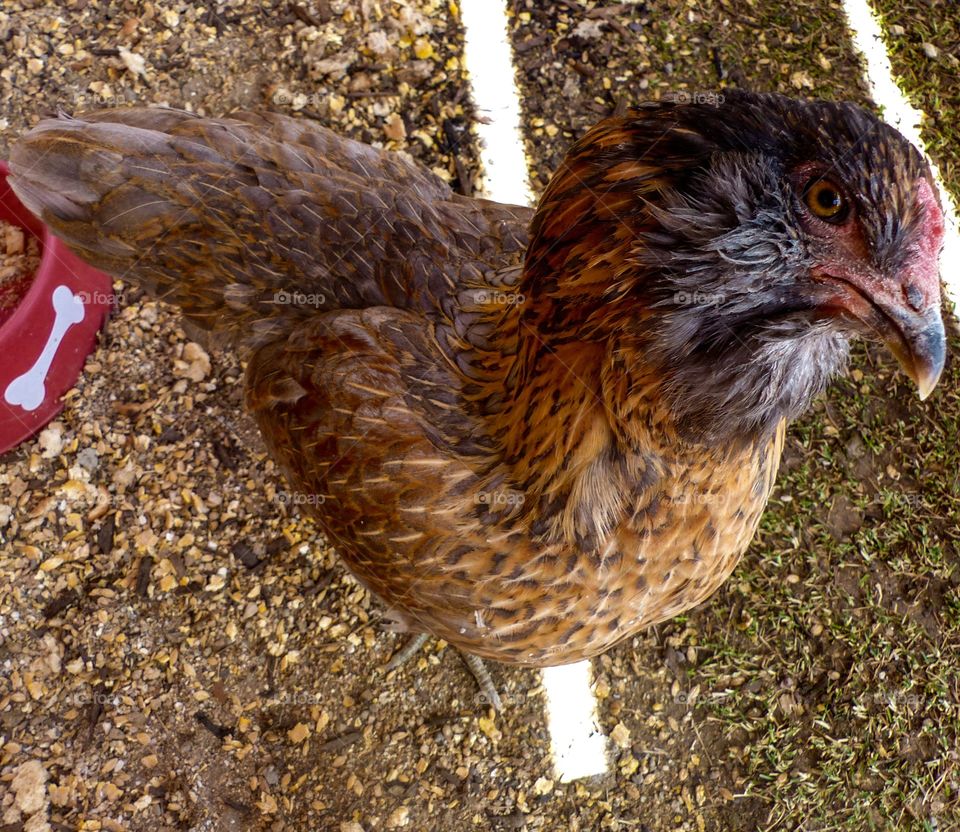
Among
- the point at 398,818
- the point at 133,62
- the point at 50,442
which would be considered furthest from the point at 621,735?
the point at 133,62

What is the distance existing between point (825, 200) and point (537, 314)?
636 mm

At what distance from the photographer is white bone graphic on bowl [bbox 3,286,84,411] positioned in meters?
3.08

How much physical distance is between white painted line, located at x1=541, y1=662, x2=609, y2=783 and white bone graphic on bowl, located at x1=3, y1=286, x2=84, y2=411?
2275 millimetres

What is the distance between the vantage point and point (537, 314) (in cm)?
182

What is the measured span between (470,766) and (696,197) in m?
2.32

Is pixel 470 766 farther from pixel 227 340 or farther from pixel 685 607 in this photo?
pixel 227 340

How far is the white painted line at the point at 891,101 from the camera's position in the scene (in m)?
3.73

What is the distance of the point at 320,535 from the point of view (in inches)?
129

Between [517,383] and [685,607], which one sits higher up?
[517,383]

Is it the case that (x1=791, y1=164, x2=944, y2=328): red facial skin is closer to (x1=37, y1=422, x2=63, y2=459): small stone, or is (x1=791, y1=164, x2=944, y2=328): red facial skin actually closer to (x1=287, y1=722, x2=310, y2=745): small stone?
(x1=287, y1=722, x2=310, y2=745): small stone

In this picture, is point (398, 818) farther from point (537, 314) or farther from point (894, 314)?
point (894, 314)

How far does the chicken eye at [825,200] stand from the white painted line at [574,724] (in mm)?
2001

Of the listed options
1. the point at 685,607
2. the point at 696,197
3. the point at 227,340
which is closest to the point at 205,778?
the point at 227,340

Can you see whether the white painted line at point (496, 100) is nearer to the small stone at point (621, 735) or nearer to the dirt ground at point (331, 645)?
the dirt ground at point (331, 645)
